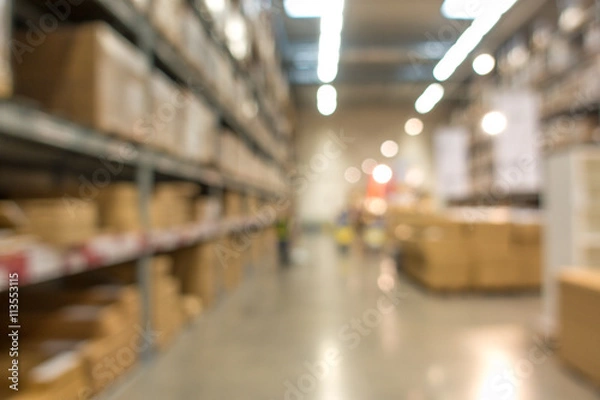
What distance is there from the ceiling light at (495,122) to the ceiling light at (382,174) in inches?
180

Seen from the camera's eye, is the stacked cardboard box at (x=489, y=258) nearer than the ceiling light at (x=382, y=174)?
Yes

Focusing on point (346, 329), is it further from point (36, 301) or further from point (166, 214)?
point (36, 301)

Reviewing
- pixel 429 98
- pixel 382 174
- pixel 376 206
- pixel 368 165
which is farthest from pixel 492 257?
pixel 368 165

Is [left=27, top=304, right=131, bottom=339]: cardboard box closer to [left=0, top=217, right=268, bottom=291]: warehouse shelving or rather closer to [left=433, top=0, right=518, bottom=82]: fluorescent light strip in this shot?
[left=0, top=217, right=268, bottom=291]: warehouse shelving

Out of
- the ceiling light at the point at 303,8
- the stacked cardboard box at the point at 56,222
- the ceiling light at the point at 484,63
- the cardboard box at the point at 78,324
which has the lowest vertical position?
the cardboard box at the point at 78,324

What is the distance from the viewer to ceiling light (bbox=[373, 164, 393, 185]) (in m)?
14.1

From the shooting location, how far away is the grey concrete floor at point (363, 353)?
219 centimetres

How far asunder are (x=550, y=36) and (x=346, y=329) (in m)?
8.44

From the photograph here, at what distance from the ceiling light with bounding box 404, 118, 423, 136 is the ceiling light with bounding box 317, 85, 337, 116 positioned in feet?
9.40

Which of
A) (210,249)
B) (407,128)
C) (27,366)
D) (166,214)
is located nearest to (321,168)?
(407,128)

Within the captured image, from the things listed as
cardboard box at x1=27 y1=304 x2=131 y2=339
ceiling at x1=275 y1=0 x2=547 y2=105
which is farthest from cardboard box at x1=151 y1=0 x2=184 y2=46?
ceiling at x1=275 y1=0 x2=547 y2=105

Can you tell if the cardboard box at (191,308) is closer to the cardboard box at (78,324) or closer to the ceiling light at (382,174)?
the cardboard box at (78,324)

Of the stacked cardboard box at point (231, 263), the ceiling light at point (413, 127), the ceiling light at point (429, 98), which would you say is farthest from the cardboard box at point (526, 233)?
the ceiling light at point (413, 127)

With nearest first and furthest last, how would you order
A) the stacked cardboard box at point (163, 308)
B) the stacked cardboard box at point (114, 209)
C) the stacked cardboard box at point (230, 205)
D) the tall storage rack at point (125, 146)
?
the tall storage rack at point (125, 146), the stacked cardboard box at point (114, 209), the stacked cardboard box at point (163, 308), the stacked cardboard box at point (230, 205)
